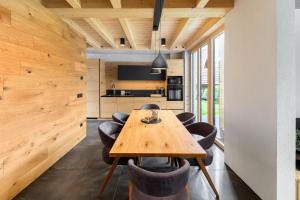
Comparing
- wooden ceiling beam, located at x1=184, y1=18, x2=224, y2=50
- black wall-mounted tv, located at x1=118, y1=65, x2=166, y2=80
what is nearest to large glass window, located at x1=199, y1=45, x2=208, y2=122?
wooden ceiling beam, located at x1=184, y1=18, x2=224, y2=50

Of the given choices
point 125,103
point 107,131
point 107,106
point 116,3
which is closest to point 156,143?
point 107,131

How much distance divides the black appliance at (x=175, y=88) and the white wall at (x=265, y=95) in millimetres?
4123

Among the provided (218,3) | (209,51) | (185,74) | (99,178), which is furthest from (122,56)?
(99,178)

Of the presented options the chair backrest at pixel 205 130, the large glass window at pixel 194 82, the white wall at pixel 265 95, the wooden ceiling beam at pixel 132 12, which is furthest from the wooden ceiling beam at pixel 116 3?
the large glass window at pixel 194 82

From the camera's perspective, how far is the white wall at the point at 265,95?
1.93m

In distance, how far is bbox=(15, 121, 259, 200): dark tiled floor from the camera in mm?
2332

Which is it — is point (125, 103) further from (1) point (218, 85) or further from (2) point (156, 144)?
(2) point (156, 144)

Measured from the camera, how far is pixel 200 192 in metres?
2.40

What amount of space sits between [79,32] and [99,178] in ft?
11.1

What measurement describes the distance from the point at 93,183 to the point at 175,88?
16.3 ft

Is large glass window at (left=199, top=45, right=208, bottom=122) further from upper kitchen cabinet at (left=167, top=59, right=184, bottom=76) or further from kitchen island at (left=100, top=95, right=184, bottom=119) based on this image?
kitchen island at (left=100, top=95, right=184, bottom=119)

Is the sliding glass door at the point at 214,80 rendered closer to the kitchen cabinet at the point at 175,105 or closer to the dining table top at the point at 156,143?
the kitchen cabinet at the point at 175,105

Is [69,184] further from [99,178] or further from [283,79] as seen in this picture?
[283,79]

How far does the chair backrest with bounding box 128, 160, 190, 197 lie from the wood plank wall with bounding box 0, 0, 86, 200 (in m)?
1.68
